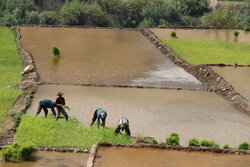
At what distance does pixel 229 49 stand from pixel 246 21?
16.9 meters

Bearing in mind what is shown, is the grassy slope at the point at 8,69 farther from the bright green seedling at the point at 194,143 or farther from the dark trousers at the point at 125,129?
the bright green seedling at the point at 194,143

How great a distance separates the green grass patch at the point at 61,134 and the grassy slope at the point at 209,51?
14.0m

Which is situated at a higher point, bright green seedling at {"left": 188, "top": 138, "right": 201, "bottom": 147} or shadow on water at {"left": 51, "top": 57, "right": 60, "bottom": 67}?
shadow on water at {"left": 51, "top": 57, "right": 60, "bottom": 67}

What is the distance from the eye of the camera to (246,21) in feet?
181

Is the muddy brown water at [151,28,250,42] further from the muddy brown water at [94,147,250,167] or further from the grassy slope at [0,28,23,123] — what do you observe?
the muddy brown water at [94,147,250,167]

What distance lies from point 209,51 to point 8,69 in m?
13.3

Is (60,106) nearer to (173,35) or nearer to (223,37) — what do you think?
(173,35)

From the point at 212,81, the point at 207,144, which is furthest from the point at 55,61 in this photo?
the point at 207,144

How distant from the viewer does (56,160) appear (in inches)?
771

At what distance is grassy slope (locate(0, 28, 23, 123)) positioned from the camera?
84.8 ft

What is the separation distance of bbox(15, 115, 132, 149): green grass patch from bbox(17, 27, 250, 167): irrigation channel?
990 mm

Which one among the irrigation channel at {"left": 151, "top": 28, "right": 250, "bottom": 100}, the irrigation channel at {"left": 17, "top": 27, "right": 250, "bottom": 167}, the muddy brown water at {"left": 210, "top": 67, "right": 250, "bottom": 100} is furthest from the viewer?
the irrigation channel at {"left": 151, "top": 28, "right": 250, "bottom": 100}

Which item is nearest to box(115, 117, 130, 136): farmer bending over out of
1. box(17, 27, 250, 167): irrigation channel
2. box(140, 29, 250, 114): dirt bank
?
box(17, 27, 250, 167): irrigation channel

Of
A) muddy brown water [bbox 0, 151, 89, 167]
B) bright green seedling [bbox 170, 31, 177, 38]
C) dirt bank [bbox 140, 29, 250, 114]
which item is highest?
bright green seedling [bbox 170, 31, 177, 38]
